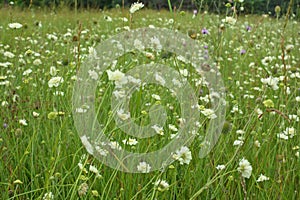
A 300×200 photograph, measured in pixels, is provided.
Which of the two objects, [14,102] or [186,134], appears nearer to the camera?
[186,134]

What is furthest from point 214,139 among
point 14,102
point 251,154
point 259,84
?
point 259,84

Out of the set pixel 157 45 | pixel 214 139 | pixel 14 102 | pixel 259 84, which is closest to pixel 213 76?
pixel 259 84

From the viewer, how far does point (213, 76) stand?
6.69 ft

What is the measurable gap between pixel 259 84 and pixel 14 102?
1.31 meters

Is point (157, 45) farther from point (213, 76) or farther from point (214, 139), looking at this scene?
point (213, 76)

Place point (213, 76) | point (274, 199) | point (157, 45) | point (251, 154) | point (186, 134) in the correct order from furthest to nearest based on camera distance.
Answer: point (213, 76)
point (157, 45)
point (251, 154)
point (186, 134)
point (274, 199)

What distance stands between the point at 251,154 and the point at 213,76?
769 mm

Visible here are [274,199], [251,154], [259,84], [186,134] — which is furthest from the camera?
[259,84]

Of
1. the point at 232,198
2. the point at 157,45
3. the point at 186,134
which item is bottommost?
the point at 232,198

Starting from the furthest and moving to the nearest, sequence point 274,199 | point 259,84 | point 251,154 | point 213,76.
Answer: point 259,84, point 213,76, point 251,154, point 274,199

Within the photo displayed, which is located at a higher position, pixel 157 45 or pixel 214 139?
pixel 157 45

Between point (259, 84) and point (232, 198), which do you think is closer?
point (232, 198)

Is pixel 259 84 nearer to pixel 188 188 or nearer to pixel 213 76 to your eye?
pixel 213 76

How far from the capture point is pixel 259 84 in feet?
7.47
